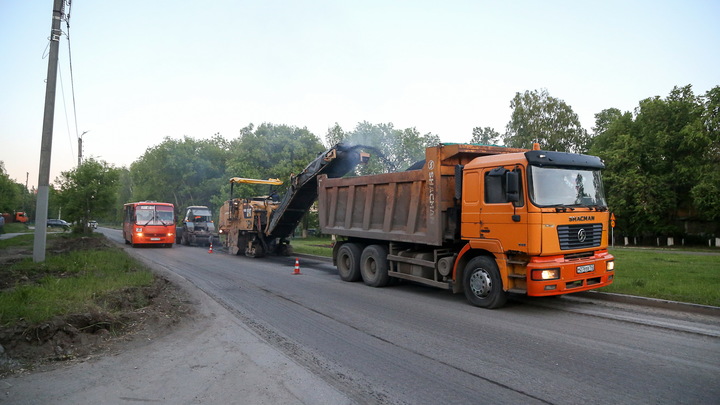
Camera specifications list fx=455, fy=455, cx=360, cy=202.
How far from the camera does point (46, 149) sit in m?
13.2

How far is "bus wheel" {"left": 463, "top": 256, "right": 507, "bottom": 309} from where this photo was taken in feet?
26.6

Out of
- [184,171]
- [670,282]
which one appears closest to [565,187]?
[670,282]

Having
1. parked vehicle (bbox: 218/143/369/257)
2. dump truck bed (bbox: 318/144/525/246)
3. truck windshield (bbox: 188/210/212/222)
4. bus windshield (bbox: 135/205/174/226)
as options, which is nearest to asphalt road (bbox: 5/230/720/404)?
dump truck bed (bbox: 318/144/525/246)

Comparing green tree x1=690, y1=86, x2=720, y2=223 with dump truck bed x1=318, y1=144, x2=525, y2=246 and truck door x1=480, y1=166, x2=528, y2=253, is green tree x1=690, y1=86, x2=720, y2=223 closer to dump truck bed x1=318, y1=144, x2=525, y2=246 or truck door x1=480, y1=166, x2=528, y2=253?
dump truck bed x1=318, y1=144, x2=525, y2=246

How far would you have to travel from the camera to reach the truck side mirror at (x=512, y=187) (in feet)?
25.4

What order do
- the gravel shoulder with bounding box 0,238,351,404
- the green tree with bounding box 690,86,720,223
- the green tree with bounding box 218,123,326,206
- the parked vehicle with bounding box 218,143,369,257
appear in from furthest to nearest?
1. the green tree with bounding box 218,123,326,206
2. the green tree with bounding box 690,86,720,223
3. the parked vehicle with bounding box 218,143,369,257
4. the gravel shoulder with bounding box 0,238,351,404

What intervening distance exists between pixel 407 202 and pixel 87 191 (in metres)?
25.2

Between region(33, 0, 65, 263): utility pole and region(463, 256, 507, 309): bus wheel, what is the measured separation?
11.8m

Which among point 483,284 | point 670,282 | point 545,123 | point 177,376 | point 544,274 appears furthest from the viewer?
point 545,123

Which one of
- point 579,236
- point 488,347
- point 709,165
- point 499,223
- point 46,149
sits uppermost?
point 709,165

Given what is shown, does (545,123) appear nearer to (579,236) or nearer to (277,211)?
(277,211)

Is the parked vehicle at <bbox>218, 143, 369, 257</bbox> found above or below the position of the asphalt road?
above

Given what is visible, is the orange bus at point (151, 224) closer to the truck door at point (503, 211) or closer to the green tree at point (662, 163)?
the truck door at point (503, 211)

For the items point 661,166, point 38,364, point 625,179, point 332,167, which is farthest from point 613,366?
point 661,166
